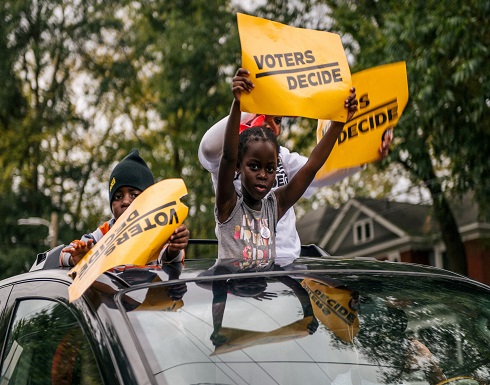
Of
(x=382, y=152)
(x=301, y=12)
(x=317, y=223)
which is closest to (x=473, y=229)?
(x=317, y=223)

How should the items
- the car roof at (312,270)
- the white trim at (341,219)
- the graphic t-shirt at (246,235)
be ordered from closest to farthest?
the car roof at (312,270)
the graphic t-shirt at (246,235)
the white trim at (341,219)

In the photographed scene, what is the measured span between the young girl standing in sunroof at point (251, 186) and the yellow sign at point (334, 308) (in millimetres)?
702

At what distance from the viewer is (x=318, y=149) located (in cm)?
379

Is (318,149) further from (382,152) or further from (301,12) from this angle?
(301,12)

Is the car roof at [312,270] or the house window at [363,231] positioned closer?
the car roof at [312,270]

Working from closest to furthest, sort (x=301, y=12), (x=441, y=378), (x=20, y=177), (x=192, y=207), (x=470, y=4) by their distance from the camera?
(x=441, y=378) → (x=470, y=4) → (x=301, y=12) → (x=192, y=207) → (x=20, y=177)

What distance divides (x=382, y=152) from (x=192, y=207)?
2126 cm

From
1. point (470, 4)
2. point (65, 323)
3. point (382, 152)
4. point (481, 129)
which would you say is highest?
point (470, 4)

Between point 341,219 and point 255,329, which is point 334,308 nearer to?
point 255,329

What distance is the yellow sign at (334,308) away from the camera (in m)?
2.52

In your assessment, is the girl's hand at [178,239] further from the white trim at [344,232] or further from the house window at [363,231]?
the white trim at [344,232]

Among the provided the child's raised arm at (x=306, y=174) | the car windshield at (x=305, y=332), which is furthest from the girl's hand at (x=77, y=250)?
the child's raised arm at (x=306, y=174)

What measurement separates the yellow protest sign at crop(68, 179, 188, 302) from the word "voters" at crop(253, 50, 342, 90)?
2.61 ft

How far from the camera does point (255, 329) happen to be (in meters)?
2.46
